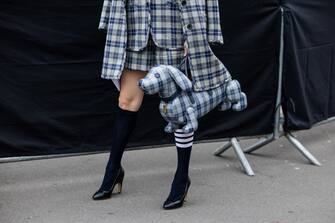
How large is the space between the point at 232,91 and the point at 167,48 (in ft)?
1.82

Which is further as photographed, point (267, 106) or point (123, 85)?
point (267, 106)

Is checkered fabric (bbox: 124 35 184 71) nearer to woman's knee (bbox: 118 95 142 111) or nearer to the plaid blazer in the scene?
the plaid blazer

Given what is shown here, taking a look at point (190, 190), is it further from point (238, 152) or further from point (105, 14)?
point (105, 14)

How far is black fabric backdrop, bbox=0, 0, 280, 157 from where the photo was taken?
471cm

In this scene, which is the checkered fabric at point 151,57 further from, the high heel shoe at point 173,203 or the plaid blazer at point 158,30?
the high heel shoe at point 173,203

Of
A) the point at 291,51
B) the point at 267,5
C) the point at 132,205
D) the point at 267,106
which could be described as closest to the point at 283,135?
the point at 267,106

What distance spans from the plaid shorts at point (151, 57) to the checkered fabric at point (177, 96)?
13 centimetres

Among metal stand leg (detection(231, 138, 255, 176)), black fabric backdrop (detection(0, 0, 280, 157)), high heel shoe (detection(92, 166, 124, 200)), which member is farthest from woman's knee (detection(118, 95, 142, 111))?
metal stand leg (detection(231, 138, 255, 176))

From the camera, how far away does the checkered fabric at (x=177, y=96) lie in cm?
405

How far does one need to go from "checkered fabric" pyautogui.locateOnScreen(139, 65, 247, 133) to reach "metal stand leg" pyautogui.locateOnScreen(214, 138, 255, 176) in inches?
38.1

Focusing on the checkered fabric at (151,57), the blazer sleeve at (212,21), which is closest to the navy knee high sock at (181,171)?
the checkered fabric at (151,57)

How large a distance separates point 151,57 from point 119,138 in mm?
610

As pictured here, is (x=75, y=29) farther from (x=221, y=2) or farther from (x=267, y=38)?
(x=267, y=38)

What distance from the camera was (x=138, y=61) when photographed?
432 cm
